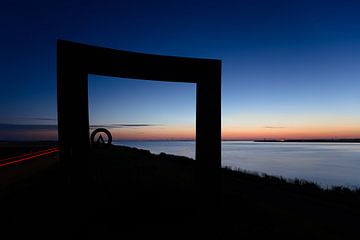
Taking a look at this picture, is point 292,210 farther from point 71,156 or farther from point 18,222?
point 18,222

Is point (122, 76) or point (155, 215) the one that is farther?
point (122, 76)

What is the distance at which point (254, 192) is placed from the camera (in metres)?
12.0

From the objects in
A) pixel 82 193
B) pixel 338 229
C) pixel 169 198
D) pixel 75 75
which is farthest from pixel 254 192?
pixel 75 75

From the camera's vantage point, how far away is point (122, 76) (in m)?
8.21

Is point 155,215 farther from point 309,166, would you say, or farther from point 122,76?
point 309,166

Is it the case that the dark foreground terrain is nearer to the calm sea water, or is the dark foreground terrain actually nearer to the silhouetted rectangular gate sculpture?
the silhouetted rectangular gate sculpture

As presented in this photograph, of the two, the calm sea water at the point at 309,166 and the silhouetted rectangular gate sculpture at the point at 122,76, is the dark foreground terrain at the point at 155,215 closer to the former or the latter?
the silhouetted rectangular gate sculpture at the point at 122,76

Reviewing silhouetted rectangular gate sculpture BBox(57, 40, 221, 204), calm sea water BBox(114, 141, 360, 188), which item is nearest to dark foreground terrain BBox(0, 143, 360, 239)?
silhouetted rectangular gate sculpture BBox(57, 40, 221, 204)

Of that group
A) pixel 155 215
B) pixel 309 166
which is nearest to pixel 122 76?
pixel 155 215

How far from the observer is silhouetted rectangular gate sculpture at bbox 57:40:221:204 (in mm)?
7461

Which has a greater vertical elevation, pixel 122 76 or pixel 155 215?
pixel 122 76

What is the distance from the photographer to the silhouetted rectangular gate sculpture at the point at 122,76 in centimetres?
746

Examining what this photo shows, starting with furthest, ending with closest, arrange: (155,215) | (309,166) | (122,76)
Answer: (309,166), (122,76), (155,215)

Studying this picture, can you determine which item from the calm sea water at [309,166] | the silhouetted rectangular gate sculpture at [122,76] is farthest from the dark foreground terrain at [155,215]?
the calm sea water at [309,166]
